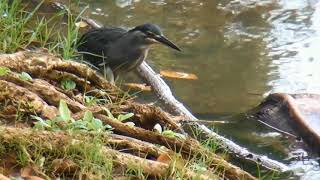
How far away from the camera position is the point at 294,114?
569 centimetres

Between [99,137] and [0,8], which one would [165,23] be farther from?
[99,137]

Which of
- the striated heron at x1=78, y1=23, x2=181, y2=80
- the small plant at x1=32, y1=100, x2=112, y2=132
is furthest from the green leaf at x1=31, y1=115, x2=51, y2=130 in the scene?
the striated heron at x1=78, y1=23, x2=181, y2=80

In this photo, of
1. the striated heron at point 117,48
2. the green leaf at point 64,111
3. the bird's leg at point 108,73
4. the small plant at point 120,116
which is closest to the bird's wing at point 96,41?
the striated heron at point 117,48

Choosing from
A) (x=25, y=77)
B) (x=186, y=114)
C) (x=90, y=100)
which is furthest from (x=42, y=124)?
(x=186, y=114)

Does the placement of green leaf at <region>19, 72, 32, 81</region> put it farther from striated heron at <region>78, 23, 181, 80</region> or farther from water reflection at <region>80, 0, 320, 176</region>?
water reflection at <region>80, 0, 320, 176</region>

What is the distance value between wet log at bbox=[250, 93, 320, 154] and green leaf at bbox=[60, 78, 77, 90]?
6.28 feet

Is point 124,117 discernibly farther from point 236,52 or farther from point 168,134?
point 236,52

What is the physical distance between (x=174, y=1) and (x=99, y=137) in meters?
5.37

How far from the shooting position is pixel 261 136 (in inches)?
228

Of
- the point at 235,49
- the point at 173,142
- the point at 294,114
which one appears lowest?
the point at 235,49

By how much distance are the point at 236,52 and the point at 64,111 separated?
12.6 feet

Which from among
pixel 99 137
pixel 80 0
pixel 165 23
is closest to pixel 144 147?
pixel 99 137

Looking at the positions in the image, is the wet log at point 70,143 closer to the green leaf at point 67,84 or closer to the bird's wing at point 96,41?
the green leaf at point 67,84

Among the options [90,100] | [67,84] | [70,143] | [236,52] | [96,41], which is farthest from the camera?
[236,52]
